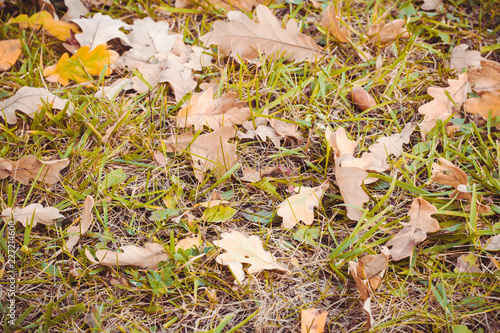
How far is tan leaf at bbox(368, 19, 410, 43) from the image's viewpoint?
2158 millimetres

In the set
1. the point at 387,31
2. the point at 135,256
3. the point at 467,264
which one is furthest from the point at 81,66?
the point at 467,264

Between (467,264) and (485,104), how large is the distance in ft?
2.66

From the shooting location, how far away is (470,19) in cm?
239

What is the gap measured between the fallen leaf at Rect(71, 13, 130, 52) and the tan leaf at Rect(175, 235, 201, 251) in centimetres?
120

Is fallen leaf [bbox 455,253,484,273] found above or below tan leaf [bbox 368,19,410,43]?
below

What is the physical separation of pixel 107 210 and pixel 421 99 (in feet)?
5.15

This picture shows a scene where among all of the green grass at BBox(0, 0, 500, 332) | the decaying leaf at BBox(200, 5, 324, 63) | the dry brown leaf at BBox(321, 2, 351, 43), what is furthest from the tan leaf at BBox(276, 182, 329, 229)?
the dry brown leaf at BBox(321, 2, 351, 43)

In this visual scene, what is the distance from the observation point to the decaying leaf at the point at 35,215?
1559 mm

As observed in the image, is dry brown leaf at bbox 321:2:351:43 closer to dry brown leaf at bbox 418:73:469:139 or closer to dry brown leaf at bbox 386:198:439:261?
dry brown leaf at bbox 418:73:469:139

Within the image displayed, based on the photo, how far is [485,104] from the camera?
1880 millimetres

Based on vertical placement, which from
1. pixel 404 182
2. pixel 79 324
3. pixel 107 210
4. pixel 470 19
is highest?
pixel 470 19

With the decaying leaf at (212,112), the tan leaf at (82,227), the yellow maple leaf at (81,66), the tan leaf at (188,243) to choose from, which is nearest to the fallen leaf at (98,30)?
the yellow maple leaf at (81,66)

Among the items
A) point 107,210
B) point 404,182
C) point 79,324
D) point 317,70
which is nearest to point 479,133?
point 404,182

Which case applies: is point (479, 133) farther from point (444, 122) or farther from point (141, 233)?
point (141, 233)
